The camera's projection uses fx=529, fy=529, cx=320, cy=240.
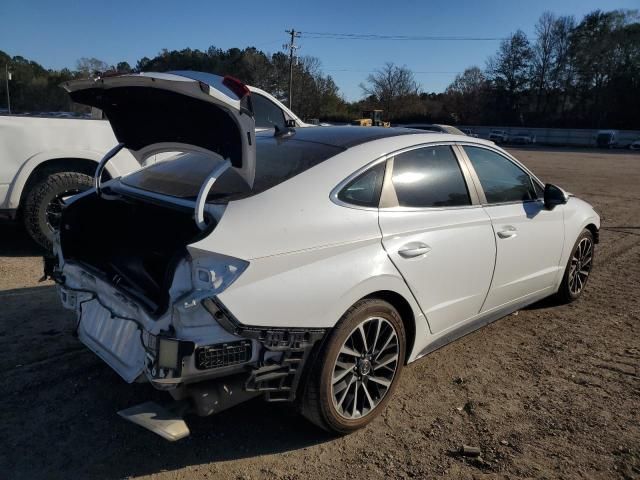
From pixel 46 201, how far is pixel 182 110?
12.8 feet

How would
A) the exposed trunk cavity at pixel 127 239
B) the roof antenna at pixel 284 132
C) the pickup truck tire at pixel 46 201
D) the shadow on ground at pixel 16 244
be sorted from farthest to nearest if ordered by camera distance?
the shadow on ground at pixel 16 244
the pickup truck tire at pixel 46 201
the roof antenna at pixel 284 132
the exposed trunk cavity at pixel 127 239

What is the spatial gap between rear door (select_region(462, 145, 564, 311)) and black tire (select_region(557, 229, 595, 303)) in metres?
0.41

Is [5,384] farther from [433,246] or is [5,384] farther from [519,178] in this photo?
[519,178]

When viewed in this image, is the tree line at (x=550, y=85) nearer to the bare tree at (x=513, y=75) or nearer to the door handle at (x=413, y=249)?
the bare tree at (x=513, y=75)

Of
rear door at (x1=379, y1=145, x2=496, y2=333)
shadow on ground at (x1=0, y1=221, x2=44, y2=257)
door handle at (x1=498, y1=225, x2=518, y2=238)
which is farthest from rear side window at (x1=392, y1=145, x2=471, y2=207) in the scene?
shadow on ground at (x1=0, y1=221, x2=44, y2=257)

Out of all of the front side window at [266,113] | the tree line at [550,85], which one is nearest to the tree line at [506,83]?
the tree line at [550,85]

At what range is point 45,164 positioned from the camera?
6.00m

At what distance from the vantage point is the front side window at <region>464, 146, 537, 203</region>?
12.9 ft

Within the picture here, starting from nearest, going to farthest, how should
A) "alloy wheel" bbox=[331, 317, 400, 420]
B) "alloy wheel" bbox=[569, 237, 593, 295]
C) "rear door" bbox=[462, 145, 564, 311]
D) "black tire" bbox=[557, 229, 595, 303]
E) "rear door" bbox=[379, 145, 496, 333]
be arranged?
"alloy wheel" bbox=[331, 317, 400, 420] → "rear door" bbox=[379, 145, 496, 333] → "rear door" bbox=[462, 145, 564, 311] → "black tire" bbox=[557, 229, 595, 303] → "alloy wheel" bbox=[569, 237, 593, 295]

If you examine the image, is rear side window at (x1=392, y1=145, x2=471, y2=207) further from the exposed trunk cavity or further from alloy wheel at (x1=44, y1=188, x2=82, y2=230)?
alloy wheel at (x1=44, y1=188, x2=82, y2=230)

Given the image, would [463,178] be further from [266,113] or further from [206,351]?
[266,113]

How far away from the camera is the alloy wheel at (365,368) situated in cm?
284

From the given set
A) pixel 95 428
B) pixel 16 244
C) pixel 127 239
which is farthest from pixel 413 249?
pixel 16 244

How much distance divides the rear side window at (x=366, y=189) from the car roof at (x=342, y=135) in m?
0.24
